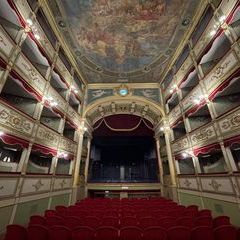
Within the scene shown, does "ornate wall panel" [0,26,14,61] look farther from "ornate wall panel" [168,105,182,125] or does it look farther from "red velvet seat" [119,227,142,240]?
"ornate wall panel" [168,105,182,125]

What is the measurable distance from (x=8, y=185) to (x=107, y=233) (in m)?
4.10

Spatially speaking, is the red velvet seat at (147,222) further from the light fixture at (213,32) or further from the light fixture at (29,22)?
the light fixture at (29,22)

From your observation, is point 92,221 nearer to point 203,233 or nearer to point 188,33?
point 203,233

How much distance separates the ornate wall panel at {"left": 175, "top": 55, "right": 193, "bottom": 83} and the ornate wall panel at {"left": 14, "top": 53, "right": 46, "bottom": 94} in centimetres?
811

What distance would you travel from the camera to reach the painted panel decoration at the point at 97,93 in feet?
42.7

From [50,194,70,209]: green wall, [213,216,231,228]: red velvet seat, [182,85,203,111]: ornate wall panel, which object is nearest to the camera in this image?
[213,216,231,228]: red velvet seat

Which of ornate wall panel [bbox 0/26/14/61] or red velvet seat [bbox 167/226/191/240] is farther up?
ornate wall panel [bbox 0/26/14/61]

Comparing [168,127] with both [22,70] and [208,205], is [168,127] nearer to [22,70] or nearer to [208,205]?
[208,205]

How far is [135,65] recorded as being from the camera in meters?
11.5

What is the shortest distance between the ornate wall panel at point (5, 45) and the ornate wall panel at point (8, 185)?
408cm

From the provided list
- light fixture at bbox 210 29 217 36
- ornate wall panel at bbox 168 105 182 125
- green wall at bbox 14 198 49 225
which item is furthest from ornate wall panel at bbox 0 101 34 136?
light fixture at bbox 210 29 217 36

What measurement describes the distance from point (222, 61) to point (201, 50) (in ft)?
6.42

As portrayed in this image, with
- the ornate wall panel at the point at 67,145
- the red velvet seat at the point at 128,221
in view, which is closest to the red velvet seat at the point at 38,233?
the red velvet seat at the point at 128,221

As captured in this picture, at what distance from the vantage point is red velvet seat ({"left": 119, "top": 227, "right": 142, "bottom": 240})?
302 cm
